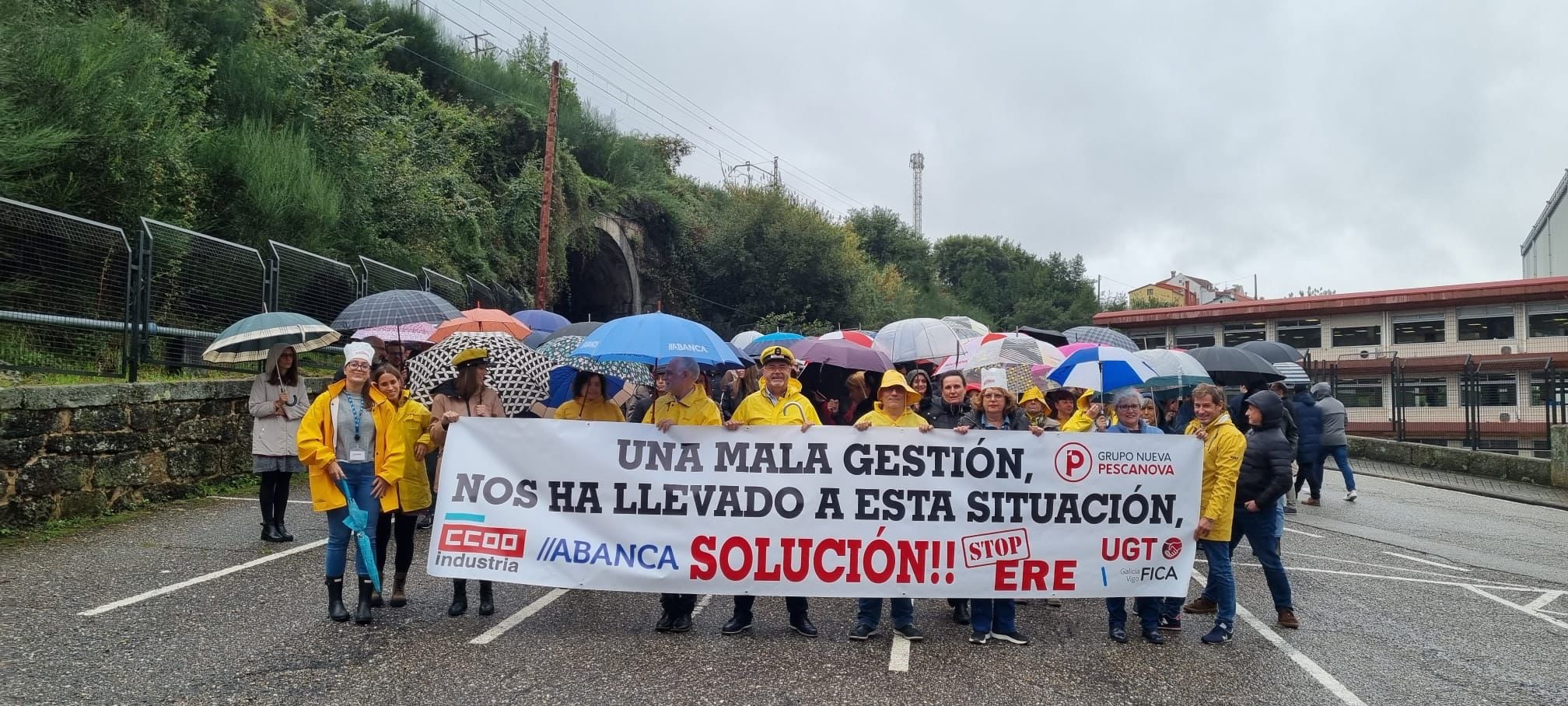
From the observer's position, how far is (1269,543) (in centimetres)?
641

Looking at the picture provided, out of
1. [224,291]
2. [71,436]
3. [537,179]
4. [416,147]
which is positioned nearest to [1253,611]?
[71,436]

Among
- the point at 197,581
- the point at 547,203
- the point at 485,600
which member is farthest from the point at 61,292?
the point at 547,203

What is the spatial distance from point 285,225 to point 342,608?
11062 millimetres

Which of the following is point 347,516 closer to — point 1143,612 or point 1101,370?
point 1143,612

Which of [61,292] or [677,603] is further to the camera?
[61,292]

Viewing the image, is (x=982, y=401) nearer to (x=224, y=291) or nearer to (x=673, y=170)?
(x=224, y=291)

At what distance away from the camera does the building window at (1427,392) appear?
3825cm

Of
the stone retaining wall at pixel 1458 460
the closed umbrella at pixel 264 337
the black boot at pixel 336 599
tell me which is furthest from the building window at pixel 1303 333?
the black boot at pixel 336 599

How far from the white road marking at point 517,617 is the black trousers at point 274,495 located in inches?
112

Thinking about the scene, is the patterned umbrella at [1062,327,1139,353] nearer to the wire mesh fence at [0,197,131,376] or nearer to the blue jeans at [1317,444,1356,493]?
the blue jeans at [1317,444,1356,493]

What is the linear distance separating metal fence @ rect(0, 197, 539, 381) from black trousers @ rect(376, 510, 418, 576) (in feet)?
15.3

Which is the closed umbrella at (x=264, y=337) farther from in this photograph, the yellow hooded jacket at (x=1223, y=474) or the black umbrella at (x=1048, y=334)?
the black umbrella at (x=1048, y=334)

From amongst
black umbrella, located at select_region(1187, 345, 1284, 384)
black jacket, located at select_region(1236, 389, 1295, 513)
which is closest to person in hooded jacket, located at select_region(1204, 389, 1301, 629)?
black jacket, located at select_region(1236, 389, 1295, 513)

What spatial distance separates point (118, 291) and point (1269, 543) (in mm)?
10548
